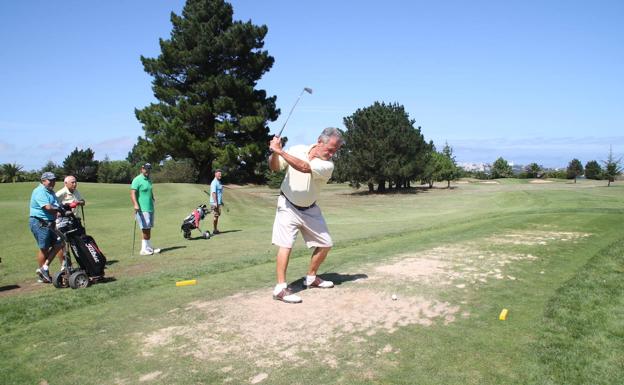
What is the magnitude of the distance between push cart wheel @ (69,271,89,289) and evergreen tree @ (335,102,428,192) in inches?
1816

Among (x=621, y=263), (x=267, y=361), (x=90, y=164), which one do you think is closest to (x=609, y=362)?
(x=267, y=361)

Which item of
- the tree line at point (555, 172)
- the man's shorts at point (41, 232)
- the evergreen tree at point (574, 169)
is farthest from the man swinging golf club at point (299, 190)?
the evergreen tree at point (574, 169)

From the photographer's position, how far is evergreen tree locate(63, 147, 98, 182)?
175 ft

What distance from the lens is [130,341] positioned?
16.5 feet

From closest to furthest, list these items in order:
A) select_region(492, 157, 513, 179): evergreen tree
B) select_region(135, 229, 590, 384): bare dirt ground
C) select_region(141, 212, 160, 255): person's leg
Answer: select_region(135, 229, 590, 384): bare dirt ground
select_region(141, 212, 160, 255): person's leg
select_region(492, 157, 513, 179): evergreen tree

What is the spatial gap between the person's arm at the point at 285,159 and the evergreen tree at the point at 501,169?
96.4 metres

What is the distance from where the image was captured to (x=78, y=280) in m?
8.46

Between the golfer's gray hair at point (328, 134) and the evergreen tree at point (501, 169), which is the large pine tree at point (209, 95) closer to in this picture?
the golfer's gray hair at point (328, 134)

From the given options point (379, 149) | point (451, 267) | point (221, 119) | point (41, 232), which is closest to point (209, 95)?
point (221, 119)

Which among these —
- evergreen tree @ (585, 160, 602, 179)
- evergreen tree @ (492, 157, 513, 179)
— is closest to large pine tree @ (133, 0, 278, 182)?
evergreen tree @ (585, 160, 602, 179)

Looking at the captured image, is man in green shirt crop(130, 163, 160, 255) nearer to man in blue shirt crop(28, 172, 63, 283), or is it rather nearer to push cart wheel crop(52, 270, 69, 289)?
man in blue shirt crop(28, 172, 63, 283)

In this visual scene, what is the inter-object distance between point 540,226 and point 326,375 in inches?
483

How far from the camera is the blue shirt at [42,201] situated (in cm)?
952

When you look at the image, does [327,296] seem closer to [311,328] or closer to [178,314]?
[311,328]
